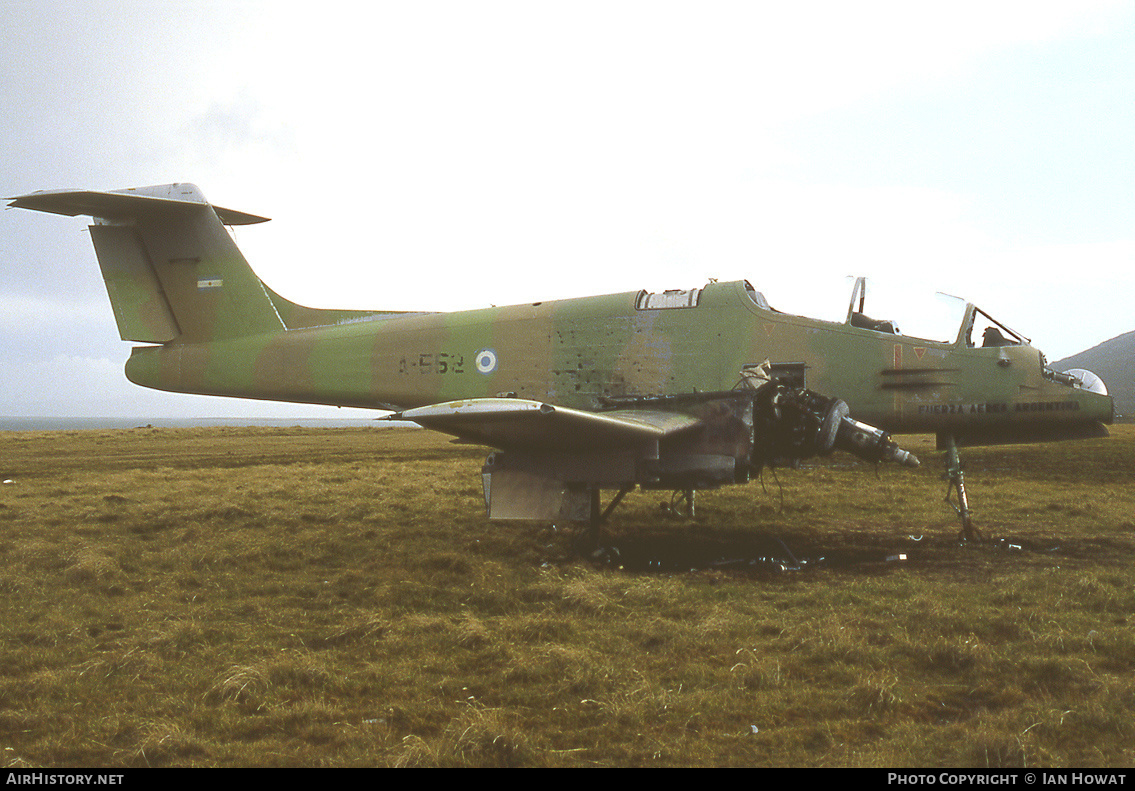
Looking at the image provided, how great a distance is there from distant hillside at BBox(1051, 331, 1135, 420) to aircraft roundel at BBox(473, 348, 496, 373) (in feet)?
386

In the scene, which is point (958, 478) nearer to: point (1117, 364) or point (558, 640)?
point (558, 640)

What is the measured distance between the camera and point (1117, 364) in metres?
147

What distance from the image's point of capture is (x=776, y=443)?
29.2 ft

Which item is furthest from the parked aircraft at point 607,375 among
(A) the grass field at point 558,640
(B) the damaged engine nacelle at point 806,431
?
(A) the grass field at point 558,640

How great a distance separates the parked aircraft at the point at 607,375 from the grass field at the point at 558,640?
4.56ft

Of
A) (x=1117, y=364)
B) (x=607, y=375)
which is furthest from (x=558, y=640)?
(x=1117, y=364)

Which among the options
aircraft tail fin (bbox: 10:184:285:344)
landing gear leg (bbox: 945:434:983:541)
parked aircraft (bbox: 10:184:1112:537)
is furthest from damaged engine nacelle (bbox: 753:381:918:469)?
aircraft tail fin (bbox: 10:184:285:344)

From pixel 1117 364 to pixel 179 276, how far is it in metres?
184

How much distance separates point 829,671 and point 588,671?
5.80 feet

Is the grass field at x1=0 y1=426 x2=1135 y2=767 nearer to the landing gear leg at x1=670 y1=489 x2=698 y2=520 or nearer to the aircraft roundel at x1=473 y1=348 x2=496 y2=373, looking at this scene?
the landing gear leg at x1=670 y1=489 x2=698 y2=520

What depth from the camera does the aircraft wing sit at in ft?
23.8

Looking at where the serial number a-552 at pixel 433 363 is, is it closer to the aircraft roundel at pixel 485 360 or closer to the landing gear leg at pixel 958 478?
the aircraft roundel at pixel 485 360
